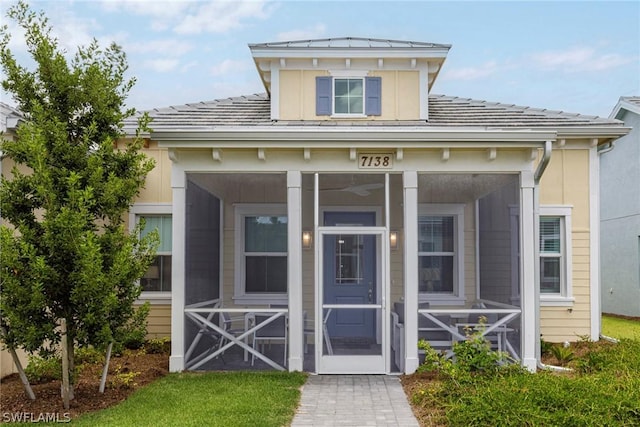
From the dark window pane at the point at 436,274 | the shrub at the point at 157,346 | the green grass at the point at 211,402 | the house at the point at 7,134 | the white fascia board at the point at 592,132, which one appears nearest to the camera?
the green grass at the point at 211,402

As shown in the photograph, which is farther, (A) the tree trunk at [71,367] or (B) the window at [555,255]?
(B) the window at [555,255]

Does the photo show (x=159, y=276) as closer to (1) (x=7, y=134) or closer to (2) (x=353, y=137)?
(1) (x=7, y=134)

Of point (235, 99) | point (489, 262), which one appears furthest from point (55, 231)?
point (235, 99)

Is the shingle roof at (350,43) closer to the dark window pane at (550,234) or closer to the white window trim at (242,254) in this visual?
the white window trim at (242,254)

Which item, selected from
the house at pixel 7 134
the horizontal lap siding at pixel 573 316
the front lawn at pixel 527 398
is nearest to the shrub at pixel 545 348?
the horizontal lap siding at pixel 573 316

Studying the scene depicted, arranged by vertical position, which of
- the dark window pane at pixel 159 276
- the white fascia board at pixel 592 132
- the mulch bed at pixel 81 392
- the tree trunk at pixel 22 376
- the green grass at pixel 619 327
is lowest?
the green grass at pixel 619 327

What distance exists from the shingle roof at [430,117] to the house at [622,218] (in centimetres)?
705

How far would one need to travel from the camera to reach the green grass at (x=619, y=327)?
13545 millimetres

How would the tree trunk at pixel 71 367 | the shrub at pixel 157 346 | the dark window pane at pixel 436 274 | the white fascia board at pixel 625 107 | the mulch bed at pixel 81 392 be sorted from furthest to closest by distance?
the white fascia board at pixel 625 107 → the shrub at pixel 157 346 → the dark window pane at pixel 436 274 → the tree trunk at pixel 71 367 → the mulch bed at pixel 81 392

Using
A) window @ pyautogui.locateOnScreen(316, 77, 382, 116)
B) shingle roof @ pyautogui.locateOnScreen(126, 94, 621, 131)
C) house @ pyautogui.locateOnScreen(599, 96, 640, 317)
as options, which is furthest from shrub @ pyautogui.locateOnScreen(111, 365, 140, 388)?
house @ pyautogui.locateOnScreen(599, 96, 640, 317)

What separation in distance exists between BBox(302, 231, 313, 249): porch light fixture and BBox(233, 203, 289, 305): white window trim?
467 millimetres

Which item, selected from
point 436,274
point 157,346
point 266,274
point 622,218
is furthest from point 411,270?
point 622,218

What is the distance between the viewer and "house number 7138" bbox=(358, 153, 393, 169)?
840cm

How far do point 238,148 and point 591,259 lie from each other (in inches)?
270
